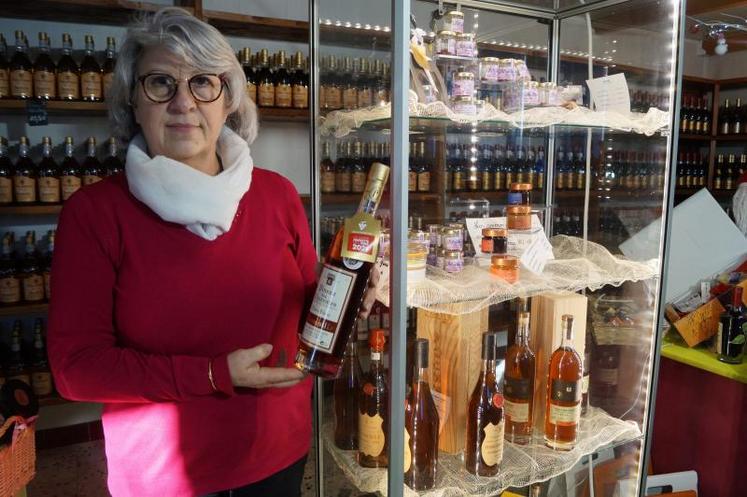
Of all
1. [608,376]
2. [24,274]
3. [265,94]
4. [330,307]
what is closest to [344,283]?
[330,307]

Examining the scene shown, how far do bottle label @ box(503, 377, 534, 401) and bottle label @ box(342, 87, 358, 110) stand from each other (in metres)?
0.79

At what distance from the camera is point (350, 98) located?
1.23 meters

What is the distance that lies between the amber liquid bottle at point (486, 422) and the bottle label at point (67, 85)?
2.33 meters

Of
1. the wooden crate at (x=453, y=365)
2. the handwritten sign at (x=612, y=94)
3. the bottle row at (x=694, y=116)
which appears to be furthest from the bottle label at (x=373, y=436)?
the bottle row at (x=694, y=116)

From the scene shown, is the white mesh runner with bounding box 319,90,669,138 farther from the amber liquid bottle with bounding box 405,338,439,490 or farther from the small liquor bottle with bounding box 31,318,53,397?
the small liquor bottle with bounding box 31,318,53,397

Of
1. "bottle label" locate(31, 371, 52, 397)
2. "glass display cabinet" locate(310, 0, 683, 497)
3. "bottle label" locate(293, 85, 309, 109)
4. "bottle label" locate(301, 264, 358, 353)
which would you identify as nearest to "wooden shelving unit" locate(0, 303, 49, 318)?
"bottle label" locate(31, 371, 52, 397)

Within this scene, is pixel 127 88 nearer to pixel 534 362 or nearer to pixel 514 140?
pixel 514 140

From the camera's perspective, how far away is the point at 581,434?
1.47 metres

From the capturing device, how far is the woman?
94 centimetres

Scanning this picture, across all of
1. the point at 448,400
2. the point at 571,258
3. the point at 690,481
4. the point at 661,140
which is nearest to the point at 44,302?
the point at 448,400

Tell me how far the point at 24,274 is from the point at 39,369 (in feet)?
1.52

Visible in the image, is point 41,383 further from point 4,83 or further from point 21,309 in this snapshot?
point 4,83

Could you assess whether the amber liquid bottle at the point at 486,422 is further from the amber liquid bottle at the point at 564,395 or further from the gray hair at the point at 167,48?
the gray hair at the point at 167,48

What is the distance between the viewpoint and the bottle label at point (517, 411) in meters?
1.42
